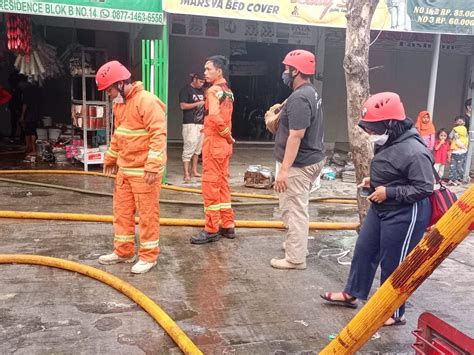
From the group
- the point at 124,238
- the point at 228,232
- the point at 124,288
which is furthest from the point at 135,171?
the point at 228,232

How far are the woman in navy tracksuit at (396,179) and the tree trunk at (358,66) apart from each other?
5.60 feet

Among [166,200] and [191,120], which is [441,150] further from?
[166,200]

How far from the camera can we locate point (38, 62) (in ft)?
29.0

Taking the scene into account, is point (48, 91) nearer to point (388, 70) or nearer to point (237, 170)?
point (237, 170)

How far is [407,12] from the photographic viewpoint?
914 centimetres

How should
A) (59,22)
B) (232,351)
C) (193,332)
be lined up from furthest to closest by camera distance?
(59,22), (193,332), (232,351)

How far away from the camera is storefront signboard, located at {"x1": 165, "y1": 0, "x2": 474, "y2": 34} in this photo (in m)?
8.02

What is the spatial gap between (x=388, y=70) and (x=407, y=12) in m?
5.11

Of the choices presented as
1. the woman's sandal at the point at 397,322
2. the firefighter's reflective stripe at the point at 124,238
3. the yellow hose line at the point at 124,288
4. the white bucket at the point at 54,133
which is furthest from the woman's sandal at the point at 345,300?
the white bucket at the point at 54,133

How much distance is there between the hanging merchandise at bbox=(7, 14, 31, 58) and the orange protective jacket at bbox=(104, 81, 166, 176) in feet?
14.9

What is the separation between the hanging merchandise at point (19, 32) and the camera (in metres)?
8.10

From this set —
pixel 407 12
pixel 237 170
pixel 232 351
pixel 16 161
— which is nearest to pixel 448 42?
pixel 407 12

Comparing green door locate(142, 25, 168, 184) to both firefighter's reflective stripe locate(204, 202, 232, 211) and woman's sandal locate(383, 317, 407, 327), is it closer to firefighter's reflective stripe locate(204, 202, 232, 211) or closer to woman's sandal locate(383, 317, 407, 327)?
firefighter's reflective stripe locate(204, 202, 232, 211)

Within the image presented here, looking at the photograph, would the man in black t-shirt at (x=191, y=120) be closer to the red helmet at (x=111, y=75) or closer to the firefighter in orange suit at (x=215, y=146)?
the firefighter in orange suit at (x=215, y=146)
